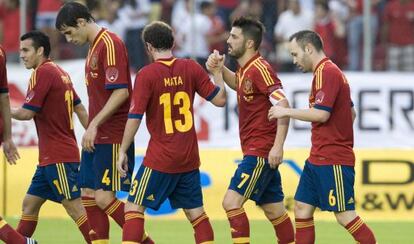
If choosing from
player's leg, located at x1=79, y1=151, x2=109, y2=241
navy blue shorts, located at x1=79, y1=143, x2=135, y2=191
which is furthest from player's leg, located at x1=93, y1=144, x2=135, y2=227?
player's leg, located at x1=79, y1=151, x2=109, y2=241

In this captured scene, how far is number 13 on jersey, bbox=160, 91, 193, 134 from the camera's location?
10.3 metres

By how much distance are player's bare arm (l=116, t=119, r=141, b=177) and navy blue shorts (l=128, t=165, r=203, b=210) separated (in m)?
0.17

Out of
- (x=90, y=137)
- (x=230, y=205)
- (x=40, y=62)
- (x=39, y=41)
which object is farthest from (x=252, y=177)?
(x=39, y=41)

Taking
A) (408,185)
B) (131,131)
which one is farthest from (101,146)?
(408,185)

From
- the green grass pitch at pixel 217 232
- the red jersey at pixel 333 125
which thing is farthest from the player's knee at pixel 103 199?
the green grass pitch at pixel 217 232

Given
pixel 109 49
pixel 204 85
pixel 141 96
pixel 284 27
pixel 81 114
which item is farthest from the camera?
pixel 284 27

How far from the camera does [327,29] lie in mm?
18703

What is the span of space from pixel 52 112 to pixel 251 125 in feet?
6.21

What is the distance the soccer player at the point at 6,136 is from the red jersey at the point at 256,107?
211 centimetres

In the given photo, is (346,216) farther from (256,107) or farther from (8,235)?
(8,235)

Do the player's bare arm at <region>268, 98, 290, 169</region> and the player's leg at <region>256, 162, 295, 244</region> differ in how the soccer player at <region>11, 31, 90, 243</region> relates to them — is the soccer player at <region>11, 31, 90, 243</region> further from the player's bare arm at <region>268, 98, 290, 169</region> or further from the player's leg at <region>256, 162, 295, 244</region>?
the player's bare arm at <region>268, 98, 290, 169</region>

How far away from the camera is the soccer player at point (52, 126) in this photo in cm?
1129

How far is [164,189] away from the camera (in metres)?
10.4

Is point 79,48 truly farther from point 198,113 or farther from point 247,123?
point 247,123
